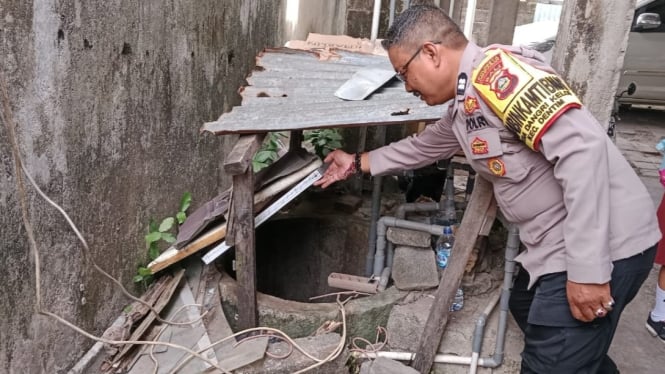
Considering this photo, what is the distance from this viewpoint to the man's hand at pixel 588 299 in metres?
2.22

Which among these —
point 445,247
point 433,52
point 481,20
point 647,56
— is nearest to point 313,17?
point 481,20

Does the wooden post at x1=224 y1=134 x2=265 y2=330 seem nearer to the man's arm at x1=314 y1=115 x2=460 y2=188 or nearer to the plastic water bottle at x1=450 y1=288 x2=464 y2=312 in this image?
the man's arm at x1=314 y1=115 x2=460 y2=188

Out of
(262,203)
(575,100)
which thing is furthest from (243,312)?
(575,100)

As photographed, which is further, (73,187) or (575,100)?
(73,187)

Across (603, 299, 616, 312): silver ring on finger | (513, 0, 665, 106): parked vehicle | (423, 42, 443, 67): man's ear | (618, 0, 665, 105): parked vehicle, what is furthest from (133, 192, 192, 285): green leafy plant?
(618, 0, 665, 105): parked vehicle

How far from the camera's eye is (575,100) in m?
2.12

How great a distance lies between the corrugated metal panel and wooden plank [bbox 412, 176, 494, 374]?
0.53 metres

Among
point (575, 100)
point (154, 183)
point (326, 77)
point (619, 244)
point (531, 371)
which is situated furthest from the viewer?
point (326, 77)

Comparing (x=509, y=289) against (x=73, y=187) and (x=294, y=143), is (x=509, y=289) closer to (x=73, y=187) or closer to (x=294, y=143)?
(x=294, y=143)

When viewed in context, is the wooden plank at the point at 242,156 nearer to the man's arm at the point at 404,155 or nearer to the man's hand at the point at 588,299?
the man's arm at the point at 404,155

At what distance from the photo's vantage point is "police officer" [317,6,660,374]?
211 centimetres

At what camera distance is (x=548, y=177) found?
2.33 m

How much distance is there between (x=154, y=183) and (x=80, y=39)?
1196 millimetres

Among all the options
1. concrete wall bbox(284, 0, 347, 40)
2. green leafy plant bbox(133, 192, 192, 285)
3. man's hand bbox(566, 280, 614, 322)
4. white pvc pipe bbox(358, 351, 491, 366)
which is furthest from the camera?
concrete wall bbox(284, 0, 347, 40)
